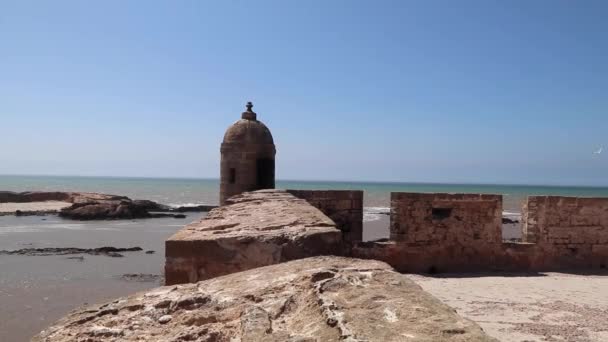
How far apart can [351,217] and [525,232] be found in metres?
4.38

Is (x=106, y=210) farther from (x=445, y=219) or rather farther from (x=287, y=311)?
(x=287, y=311)

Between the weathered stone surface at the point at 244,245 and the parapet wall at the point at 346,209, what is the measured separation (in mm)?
6092

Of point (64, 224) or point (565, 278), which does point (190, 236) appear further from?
point (64, 224)

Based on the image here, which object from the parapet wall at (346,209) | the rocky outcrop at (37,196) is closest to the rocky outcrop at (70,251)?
the parapet wall at (346,209)

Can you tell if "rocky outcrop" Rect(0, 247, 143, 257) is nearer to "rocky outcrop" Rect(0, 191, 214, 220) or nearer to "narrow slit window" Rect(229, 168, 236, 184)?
"narrow slit window" Rect(229, 168, 236, 184)

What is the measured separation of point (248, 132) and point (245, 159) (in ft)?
2.05

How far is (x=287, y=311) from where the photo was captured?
2.08 m

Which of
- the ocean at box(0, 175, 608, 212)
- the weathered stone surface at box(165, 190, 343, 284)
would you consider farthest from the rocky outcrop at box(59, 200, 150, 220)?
the weathered stone surface at box(165, 190, 343, 284)

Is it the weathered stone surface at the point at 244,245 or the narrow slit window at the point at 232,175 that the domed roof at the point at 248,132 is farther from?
the weathered stone surface at the point at 244,245

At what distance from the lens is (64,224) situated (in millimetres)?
30578

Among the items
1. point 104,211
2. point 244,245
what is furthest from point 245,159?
point 104,211

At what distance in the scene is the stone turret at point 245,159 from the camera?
1199 cm

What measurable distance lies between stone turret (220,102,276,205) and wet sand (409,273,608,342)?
414 centimetres

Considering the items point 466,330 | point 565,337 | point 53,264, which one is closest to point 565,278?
point 565,337
